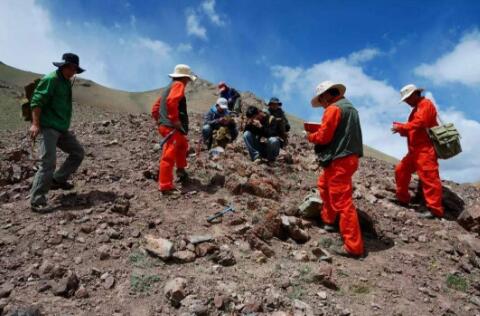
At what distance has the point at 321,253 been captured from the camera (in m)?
5.13

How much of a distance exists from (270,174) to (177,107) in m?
2.68

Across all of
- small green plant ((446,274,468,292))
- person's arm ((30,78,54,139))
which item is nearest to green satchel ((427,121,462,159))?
small green plant ((446,274,468,292))

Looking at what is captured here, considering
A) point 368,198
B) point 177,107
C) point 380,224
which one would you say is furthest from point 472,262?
point 177,107

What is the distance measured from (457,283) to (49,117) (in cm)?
578

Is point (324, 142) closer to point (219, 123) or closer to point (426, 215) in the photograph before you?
point (426, 215)

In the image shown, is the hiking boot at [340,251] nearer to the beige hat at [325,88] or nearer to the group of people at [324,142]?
the group of people at [324,142]

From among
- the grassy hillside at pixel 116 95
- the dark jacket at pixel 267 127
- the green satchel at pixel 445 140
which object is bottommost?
the dark jacket at pixel 267 127

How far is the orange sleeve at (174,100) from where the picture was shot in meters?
6.16

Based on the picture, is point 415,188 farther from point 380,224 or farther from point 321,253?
point 321,253

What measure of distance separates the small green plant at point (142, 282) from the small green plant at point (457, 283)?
3.54m

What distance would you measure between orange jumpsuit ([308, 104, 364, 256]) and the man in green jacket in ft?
11.5

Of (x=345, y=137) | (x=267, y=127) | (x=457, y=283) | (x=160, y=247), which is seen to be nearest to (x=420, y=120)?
(x=345, y=137)

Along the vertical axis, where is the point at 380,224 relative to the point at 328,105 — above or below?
below

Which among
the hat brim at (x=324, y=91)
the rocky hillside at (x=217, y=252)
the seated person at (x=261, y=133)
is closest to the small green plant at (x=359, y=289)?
the rocky hillside at (x=217, y=252)
